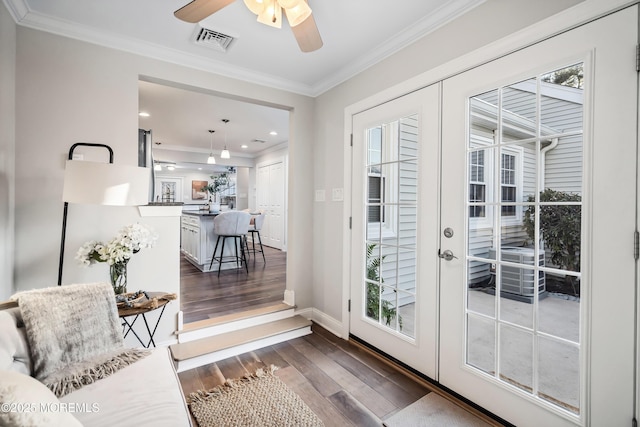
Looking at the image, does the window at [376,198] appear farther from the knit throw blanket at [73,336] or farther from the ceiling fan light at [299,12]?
the knit throw blanket at [73,336]

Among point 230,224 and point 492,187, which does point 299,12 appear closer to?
point 492,187

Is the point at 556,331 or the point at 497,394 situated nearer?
the point at 556,331

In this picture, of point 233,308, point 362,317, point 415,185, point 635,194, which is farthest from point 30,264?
point 635,194

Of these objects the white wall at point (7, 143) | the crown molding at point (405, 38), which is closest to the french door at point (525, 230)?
the crown molding at point (405, 38)

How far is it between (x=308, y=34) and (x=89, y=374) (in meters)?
1.95

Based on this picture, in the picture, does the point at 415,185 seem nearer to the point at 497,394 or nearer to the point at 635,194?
the point at 635,194

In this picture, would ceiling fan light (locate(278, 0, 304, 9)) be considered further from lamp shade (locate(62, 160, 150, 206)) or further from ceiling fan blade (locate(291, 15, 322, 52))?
lamp shade (locate(62, 160, 150, 206))

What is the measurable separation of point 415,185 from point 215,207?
4289mm

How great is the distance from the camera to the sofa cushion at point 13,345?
3.71 ft

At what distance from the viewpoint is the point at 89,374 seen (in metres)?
1.25

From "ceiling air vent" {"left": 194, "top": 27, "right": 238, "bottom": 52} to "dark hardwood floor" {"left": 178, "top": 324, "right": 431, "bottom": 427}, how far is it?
2.53m

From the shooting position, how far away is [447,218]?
1952 millimetres

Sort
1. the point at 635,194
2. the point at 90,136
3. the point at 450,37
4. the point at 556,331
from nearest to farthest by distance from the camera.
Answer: the point at 635,194
the point at 556,331
the point at 450,37
the point at 90,136

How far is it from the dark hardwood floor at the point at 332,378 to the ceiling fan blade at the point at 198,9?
2255 mm
